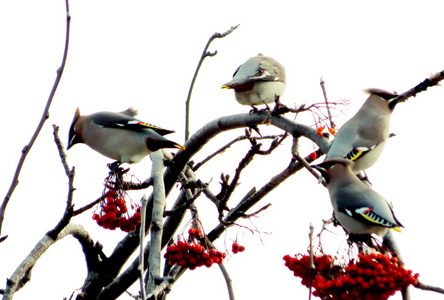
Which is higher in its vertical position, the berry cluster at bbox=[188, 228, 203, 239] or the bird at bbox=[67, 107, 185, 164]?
the bird at bbox=[67, 107, 185, 164]

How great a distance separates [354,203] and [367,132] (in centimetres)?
85

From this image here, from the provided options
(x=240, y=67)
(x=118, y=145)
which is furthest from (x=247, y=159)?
(x=240, y=67)

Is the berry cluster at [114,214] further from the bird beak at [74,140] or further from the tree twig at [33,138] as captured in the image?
the tree twig at [33,138]

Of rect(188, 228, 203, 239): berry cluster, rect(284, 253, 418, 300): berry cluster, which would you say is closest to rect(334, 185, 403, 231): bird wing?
rect(284, 253, 418, 300): berry cluster

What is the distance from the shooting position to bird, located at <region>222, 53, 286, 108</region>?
18.9 ft

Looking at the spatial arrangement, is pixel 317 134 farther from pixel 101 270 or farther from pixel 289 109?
pixel 101 270

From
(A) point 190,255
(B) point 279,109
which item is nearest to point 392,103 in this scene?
(B) point 279,109

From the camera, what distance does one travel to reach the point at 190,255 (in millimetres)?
3992

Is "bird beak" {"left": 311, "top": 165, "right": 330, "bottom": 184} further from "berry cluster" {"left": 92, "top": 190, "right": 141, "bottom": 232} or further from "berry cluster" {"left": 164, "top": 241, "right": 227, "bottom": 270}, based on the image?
"berry cluster" {"left": 92, "top": 190, "right": 141, "bottom": 232}

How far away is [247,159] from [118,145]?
160 cm

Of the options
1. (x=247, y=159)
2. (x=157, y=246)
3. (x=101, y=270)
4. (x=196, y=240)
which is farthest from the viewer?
(x=101, y=270)

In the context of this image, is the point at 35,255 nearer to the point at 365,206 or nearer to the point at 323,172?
the point at 323,172

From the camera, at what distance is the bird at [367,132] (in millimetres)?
4426

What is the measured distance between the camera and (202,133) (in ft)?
16.4
